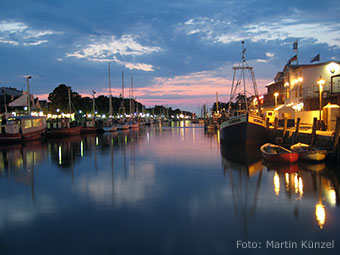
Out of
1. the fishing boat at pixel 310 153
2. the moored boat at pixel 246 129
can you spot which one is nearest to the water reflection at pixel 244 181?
the fishing boat at pixel 310 153

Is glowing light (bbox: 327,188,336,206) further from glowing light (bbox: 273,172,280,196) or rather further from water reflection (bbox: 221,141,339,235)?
glowing light (bbox: 273,172,280,196)

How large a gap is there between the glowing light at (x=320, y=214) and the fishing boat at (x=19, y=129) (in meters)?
39.1

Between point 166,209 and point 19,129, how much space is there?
121 feet

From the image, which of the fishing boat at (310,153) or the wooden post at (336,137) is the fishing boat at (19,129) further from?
the wooden post at (336,137)

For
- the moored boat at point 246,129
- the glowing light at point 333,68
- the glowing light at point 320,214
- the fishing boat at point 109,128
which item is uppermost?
the glowing light at point 333,68

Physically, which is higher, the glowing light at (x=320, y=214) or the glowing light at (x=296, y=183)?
the glowing light at (x=296, y=183)

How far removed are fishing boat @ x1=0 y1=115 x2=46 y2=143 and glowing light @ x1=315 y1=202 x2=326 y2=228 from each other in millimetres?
39063

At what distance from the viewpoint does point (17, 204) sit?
1270cm

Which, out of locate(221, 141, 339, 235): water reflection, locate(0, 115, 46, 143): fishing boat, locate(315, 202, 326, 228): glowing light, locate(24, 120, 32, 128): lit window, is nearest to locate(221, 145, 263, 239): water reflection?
locate(221, 141, 339, 235): water reflection

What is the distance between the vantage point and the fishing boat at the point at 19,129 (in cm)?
3991

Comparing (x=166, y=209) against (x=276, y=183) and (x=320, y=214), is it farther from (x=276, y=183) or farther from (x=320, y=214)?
(x=276, y=183)

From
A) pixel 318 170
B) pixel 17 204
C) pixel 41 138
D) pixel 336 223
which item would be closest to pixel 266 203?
pixel 336 223

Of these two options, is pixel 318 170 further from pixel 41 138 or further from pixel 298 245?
pixel 41 138

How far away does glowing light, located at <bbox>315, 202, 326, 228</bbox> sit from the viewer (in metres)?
10.1
